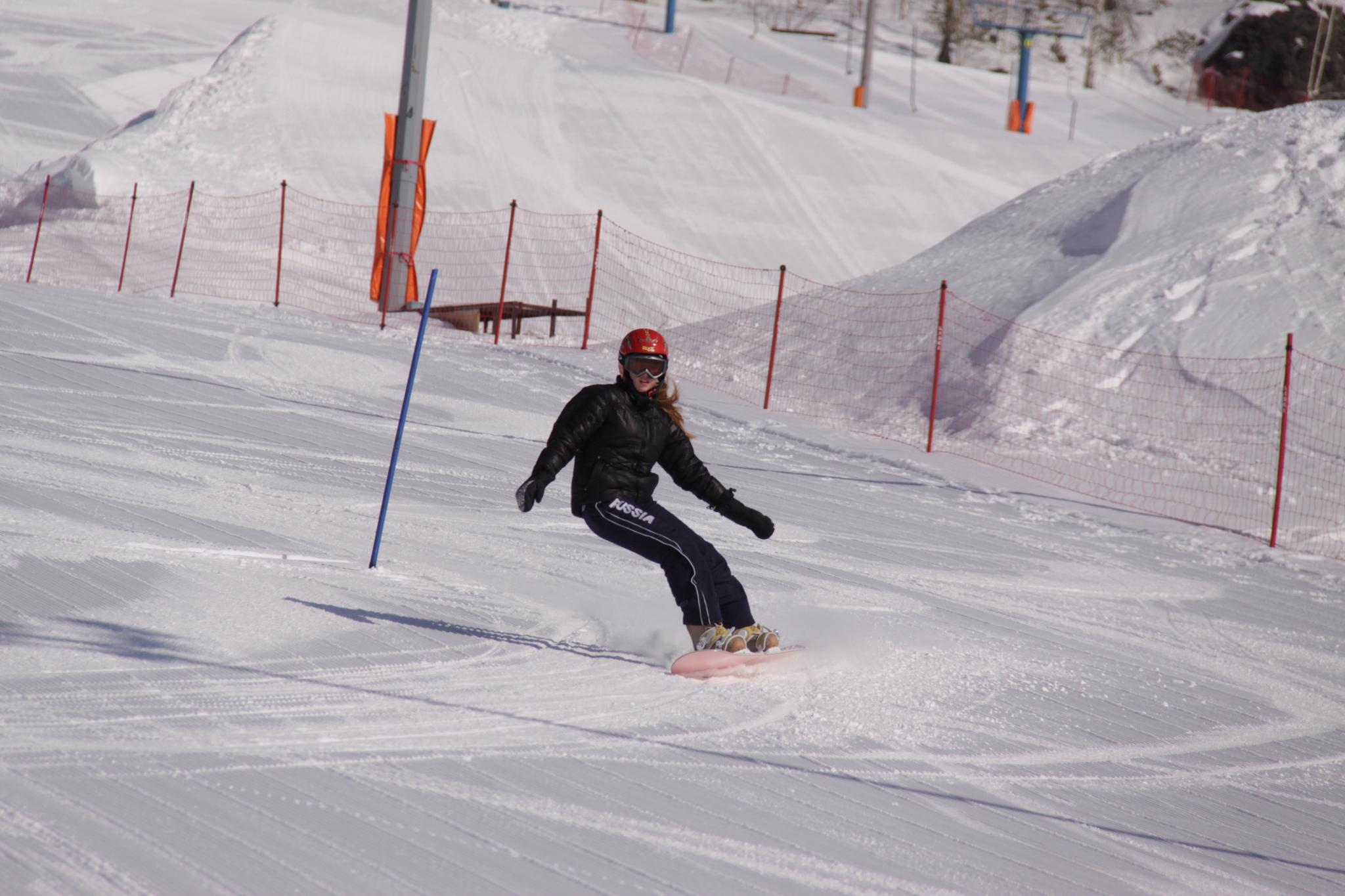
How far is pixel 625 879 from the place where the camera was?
3.85 meters

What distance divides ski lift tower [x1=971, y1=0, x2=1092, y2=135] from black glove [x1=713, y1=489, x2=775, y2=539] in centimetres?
3370

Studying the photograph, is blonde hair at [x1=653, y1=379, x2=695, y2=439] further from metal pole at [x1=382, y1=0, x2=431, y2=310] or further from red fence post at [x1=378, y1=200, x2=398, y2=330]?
metal pole at [x1=382, y1=0, x2=431, y2=310]

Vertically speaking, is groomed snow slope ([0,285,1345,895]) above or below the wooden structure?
below

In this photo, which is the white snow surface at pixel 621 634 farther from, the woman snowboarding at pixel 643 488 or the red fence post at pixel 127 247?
the red fence post at pixel 127 247

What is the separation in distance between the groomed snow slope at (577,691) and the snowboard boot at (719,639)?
0.19 meters

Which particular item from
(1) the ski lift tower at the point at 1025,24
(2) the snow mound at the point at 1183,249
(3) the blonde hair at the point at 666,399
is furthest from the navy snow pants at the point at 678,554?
(1) the ski lift tower at the point at 1025,24

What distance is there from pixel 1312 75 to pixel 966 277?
37.5 metres

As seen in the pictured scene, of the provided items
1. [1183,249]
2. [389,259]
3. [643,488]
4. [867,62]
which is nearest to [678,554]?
[643,488]

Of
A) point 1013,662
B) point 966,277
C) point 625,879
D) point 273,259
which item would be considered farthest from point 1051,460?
point 273,259

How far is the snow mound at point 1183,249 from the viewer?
15188mm

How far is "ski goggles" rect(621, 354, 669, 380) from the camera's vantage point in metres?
5.79

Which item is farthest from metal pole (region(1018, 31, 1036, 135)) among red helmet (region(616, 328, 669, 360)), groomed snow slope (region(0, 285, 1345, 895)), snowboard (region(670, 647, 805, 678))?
snowboard (region(670, 647, 805, 678))

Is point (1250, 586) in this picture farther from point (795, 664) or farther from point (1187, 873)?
point (1187, 873)

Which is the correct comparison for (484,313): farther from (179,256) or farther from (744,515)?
(744,515)
